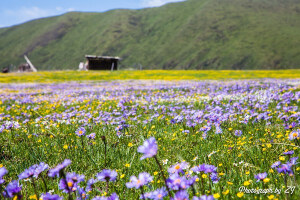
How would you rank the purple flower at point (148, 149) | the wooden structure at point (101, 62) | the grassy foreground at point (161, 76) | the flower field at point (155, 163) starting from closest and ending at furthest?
the purple flower at point (148, 149)
the flower field at point (155, 163)
the grassy foreground at point (161, 76)
the wooden structure at point (101, 62)

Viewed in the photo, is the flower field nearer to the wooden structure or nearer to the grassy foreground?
the grassy foreground

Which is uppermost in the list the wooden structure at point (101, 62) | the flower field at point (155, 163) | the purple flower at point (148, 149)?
the wooden structure at point (101, 62)

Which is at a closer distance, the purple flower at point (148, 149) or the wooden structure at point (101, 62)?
the purple flower at point (148, 149)

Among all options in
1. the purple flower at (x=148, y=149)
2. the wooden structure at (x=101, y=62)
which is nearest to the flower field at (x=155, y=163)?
the purple flower at (x=148, y=149)

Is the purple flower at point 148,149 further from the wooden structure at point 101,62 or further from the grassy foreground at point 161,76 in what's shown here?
the wooden structure at point 101,62

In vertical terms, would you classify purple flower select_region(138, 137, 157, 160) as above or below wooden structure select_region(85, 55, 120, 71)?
below

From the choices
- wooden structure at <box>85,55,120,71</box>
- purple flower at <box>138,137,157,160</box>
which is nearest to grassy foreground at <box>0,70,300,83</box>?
wooden structure at <box>85,55,120,71</box>

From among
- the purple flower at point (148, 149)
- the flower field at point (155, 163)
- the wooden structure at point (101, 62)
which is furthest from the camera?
the wooden structure at point (101, 62)

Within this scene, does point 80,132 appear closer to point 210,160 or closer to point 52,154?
point 52,154

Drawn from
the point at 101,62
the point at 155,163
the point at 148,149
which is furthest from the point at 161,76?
the point at 148,149

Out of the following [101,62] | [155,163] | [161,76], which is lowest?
[155,163]

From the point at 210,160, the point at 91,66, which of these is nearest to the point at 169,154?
the point at 210,160

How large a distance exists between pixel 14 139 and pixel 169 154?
12.2 feet

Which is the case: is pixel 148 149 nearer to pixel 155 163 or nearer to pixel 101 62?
pixel 155 163
